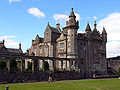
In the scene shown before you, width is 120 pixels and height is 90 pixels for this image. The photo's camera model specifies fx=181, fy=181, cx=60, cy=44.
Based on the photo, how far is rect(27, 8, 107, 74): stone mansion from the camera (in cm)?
5042

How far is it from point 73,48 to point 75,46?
2.91ft

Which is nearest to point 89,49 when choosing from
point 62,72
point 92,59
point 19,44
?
point 92,59

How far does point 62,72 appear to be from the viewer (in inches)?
1635

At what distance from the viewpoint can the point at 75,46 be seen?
50438 mm

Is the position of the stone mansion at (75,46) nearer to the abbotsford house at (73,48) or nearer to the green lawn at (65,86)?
the abbotsford house at (73,48)

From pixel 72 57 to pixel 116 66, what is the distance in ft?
84.5

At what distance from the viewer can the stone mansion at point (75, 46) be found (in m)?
50.4

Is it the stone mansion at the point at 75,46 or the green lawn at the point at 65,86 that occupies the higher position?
the stone mansion at the point at 75,46

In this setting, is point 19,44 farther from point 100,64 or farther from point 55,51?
point 100,64

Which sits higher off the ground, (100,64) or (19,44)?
(19,44)

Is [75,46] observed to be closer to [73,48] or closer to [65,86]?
[73,48]

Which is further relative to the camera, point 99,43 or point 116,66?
point 116,66

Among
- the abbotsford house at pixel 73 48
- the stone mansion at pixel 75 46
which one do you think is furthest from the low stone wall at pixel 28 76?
the stone mansion at pixel 75 46

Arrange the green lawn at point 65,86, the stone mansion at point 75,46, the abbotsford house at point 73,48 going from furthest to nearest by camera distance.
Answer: the stone mansion at point 75,46
the abbotsford house at point 73,48
the green lawn at point 65,86
